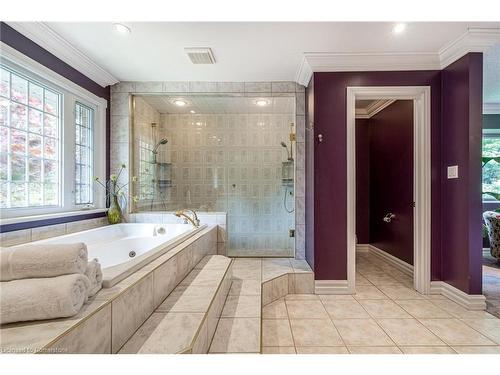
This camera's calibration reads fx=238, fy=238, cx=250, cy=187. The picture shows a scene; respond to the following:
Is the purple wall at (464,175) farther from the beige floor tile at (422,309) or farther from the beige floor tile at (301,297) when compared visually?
the beige floor tile at (301,297)

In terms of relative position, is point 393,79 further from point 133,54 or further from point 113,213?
point 113,213

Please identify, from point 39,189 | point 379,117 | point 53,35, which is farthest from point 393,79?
point 39,189

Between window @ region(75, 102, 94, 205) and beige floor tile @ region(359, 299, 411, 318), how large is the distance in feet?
9.77

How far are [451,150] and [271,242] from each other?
7.28 ft

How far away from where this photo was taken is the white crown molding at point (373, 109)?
330cm

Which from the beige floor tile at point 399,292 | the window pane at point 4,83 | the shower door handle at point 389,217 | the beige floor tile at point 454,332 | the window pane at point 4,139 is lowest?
the beige floor tile at point 399,292

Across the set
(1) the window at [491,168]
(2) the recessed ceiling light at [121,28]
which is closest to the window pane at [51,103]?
(2) the recessed ceiling light at [121,28]

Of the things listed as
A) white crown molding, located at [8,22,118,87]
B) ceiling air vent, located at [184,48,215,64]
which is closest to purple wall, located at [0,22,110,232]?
white crown molding, located at [8,22,118,87]

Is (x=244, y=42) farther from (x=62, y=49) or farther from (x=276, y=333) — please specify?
(x=276, y=333)

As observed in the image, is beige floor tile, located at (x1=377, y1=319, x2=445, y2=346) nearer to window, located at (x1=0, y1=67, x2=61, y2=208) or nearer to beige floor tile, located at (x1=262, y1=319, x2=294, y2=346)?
beige floor tile, located at (x1=262, y1=319, x2=294, y2=346)

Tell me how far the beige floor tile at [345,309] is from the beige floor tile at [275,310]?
373 millimetres

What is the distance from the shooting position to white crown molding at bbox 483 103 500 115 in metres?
3.88

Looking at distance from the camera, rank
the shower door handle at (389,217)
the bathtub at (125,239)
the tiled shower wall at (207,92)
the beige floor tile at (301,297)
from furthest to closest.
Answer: the shower door handle at (389,217) < the tiled shower wall at (207,92) < the beige floor tile at (301,297) < the bathtub at (125,239)

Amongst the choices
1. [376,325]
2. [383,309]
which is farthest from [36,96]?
[383,309]
